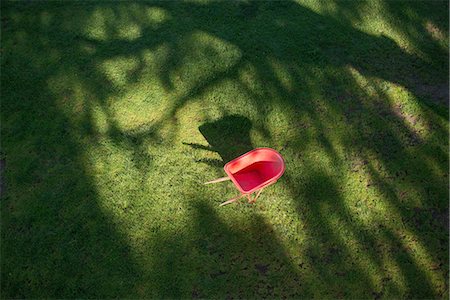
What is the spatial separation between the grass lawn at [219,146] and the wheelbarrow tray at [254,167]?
0.90ft

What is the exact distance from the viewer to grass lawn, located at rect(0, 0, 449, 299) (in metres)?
4.59

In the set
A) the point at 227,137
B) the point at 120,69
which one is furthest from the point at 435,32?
the point at 120,69

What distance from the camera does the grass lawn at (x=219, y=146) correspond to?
459 centimetres

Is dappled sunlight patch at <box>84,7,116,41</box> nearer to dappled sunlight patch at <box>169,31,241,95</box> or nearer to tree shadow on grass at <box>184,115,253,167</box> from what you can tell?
dappled sunlight patch at <box>169,31,241,95</box>

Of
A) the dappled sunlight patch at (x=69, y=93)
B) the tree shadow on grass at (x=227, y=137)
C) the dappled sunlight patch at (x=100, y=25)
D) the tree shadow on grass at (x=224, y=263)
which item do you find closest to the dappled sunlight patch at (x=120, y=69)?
the dappled sunlight patch at (x=69, y=93)

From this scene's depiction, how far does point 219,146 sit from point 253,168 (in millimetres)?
670

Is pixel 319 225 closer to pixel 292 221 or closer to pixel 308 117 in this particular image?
pixel 292 221

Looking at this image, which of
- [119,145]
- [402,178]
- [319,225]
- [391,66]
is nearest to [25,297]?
[119,145]

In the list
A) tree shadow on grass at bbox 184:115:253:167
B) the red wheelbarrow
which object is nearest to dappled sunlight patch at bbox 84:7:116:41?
tree shadow on grass at bbox 184:115:253:167

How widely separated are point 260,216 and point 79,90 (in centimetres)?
326

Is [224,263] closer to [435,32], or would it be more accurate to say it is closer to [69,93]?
[69,93]

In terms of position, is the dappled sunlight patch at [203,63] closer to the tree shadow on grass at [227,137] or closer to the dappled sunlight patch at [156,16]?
the dappled sunlight patch at [156,16]

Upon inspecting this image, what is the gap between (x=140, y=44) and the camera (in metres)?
6.46

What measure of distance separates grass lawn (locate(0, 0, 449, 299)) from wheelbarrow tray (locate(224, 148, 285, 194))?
0.90 ft
